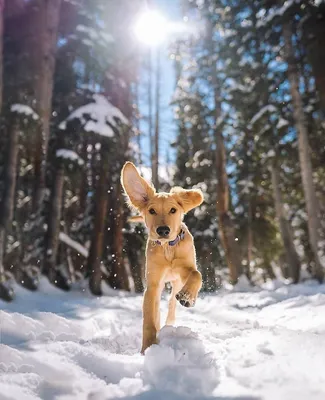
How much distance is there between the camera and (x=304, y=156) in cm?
1354

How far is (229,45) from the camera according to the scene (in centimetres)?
1653

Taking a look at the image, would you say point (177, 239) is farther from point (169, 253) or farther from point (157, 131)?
point (157, 131)

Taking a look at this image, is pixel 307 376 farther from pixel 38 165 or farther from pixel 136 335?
pixel 38 165

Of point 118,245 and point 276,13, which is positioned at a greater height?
point 276,13

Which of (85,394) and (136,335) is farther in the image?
(136,335)

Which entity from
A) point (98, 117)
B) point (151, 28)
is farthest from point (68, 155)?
point (151, 28)

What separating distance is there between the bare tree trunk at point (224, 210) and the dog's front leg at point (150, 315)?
1272cm

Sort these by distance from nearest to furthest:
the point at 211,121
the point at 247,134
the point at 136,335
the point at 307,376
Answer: the point at 307,376
the point at 136,335
the point at 247,134
the point at 211,121

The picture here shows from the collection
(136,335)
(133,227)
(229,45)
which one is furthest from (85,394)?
(229,45)

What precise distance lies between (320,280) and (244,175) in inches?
372

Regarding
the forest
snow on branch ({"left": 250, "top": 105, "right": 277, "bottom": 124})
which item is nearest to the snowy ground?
the forest

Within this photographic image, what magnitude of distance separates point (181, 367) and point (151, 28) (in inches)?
726

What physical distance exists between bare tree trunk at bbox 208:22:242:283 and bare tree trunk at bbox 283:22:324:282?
3.76 meters

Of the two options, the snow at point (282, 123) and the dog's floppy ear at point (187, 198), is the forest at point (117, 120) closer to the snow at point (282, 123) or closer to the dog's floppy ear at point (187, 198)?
the snow at point (282, 123)
